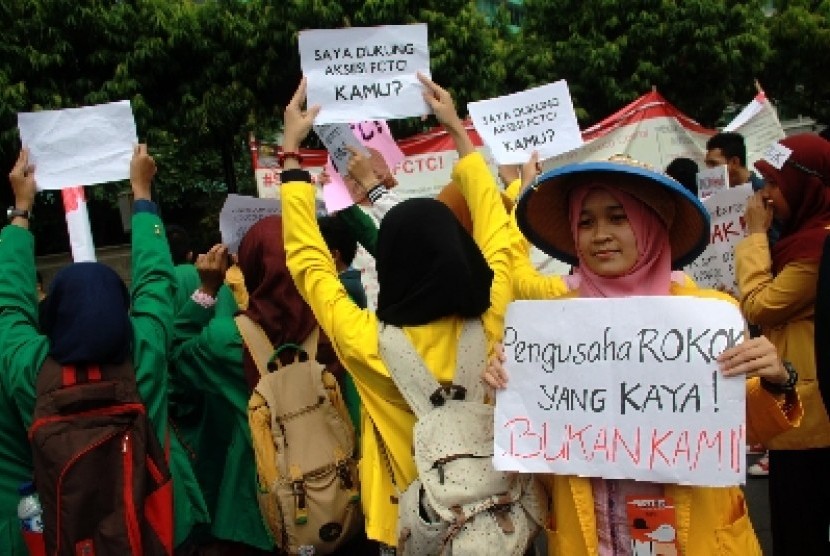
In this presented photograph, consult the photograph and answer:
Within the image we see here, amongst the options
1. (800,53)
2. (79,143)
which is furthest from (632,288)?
(800,53)

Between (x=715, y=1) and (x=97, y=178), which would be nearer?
(x=97, y=178)

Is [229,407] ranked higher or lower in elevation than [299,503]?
higher

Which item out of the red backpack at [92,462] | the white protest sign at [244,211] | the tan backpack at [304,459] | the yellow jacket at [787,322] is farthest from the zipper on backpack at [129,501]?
the yellow jacket at [787,322]

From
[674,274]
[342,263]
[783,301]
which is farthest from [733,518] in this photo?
[342,263]

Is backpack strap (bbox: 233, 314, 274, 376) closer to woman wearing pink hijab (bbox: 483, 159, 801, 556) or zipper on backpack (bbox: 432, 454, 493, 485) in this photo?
zipper on backpack (bbox: 432, 454, 493, 485)

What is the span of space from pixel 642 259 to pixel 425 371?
2.06 ft

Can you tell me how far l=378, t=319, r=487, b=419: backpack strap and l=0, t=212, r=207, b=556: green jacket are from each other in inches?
38.5

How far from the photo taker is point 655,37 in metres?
15.4

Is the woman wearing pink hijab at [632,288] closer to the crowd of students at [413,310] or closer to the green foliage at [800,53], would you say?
the crowd of students at [413,310]

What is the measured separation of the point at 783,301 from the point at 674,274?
1118 mm

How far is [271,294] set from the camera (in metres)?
3.02

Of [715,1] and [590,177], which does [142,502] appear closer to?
[590,177]

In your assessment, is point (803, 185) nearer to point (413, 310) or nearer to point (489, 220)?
point (489, 220)

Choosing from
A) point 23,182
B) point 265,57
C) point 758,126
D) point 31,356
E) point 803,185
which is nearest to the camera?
point 31,356
